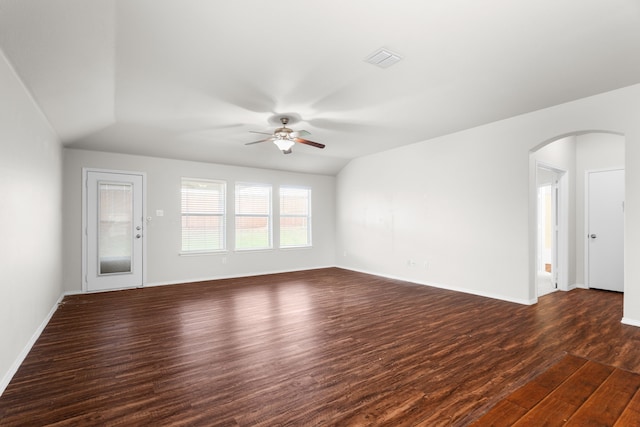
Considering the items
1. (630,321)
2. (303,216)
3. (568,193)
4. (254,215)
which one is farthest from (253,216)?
(630,321)

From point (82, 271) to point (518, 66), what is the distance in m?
6.77

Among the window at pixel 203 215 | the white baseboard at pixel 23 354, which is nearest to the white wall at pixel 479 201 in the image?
the window at pixel 203 215

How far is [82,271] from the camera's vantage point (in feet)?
17.0

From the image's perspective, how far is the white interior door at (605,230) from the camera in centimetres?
504

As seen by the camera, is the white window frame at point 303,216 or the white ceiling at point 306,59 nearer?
the white ceiling at point 306,59

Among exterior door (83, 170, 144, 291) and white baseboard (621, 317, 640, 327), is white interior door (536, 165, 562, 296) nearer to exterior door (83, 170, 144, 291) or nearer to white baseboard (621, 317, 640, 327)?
white baseboard (621, 317, 640, 327)

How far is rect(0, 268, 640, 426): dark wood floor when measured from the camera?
1990mm

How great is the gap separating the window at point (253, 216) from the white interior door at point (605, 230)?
6.18 m

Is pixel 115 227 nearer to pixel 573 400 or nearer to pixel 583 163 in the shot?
pixel 573 400

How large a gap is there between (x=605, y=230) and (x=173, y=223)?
7724mm

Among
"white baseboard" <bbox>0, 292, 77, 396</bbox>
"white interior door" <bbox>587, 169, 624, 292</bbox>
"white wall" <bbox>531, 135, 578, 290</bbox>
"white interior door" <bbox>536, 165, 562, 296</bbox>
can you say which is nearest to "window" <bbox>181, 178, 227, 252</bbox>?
"white baseboard" <bbox>0, 292, 77, 396</bbox>

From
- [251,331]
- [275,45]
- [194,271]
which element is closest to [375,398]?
[251,331]

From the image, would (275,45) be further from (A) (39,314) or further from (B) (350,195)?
(B) (350,195)

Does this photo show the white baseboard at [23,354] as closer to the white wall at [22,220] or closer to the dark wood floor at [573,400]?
the white wall at [22,220]
